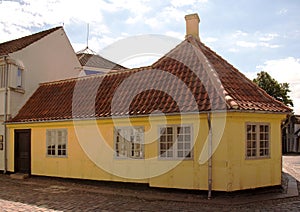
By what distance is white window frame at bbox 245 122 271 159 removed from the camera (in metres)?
11.5

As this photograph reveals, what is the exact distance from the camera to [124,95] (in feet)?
45.9

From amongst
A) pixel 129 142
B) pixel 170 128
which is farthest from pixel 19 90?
pixel 170 128

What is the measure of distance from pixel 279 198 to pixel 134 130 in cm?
546

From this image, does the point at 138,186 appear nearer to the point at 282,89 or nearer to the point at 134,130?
the point at 134,130

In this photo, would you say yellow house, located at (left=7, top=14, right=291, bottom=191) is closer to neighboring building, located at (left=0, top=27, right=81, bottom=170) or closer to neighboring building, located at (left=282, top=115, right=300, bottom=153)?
neighboring building, located at (left=0, top=27, right=81, bottom=170)

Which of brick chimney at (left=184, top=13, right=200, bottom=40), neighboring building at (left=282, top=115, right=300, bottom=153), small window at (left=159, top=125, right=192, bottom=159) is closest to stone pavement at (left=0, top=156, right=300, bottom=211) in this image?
small window at (left=159, top=125, right=192, bottom=159)

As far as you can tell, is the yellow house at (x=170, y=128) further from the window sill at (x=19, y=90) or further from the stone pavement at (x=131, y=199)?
the window sill at (x=19, y=90)

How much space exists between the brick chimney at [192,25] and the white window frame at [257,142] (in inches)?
204

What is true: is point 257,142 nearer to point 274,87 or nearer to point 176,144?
point 176,144

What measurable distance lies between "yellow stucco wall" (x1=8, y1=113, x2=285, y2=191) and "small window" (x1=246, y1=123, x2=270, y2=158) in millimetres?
195

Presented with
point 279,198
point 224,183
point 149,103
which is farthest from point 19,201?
point 279,198

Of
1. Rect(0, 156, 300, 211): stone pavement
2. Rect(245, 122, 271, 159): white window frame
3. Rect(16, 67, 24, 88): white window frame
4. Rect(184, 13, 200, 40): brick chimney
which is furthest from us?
Rect(16, 67, 24, 88): white window frame

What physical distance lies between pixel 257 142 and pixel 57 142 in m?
8.55

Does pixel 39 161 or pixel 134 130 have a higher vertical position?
pixel 134 130
